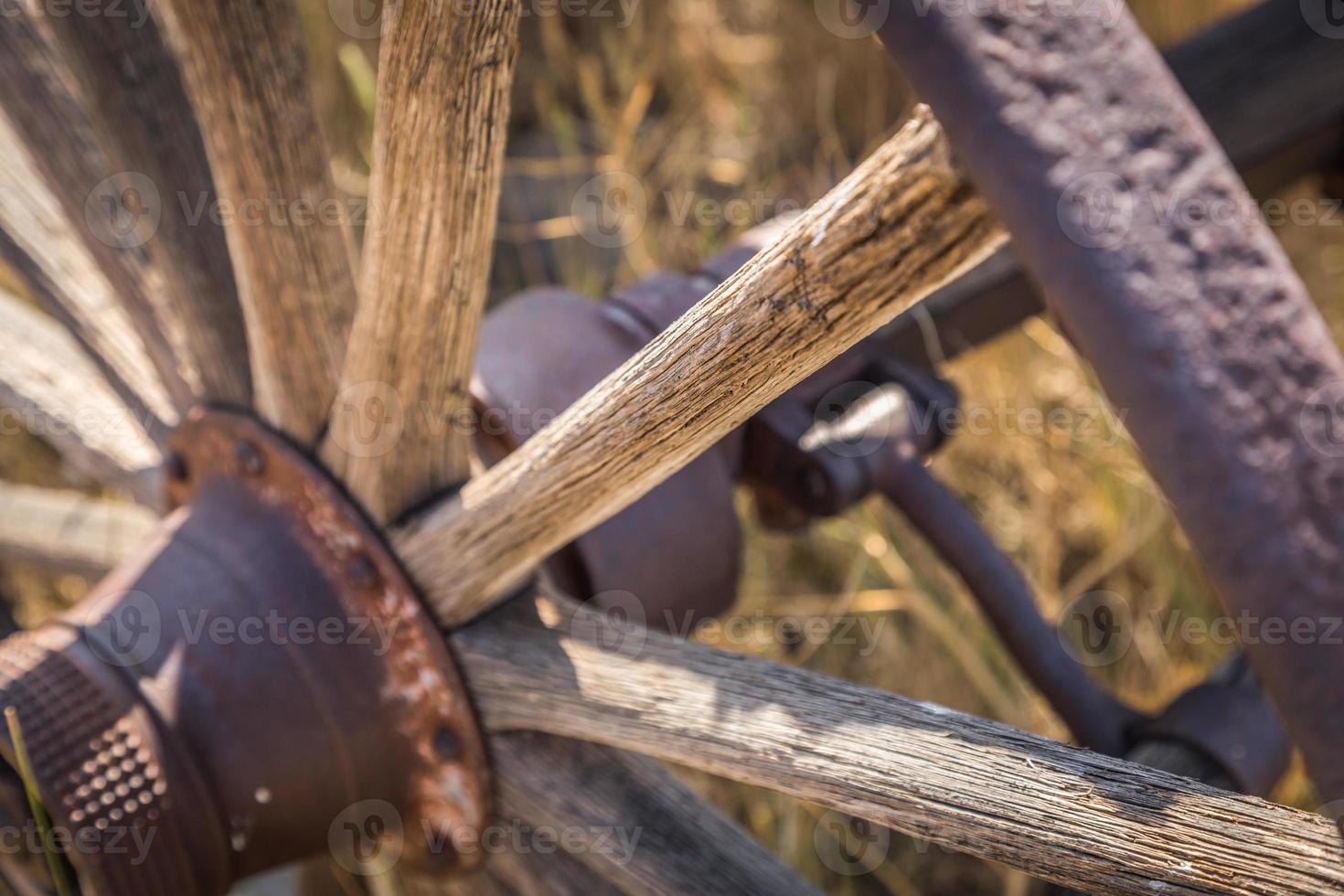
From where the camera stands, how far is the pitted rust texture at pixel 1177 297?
0.45 m

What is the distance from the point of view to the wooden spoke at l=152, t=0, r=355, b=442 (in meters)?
0.81

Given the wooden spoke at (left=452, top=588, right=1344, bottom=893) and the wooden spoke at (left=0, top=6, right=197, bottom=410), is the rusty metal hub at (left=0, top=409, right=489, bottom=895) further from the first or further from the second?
the wooden spoke at (left=0, top=6, right=197, bottom=410)

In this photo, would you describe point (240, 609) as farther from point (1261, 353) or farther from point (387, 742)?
point (1261, 353)

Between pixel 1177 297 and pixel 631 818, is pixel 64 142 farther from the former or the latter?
pixel 1177 297

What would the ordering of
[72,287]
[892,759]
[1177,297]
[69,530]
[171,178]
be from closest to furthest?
[1177,297]
[892,759]
[171,178]
[72,287]
[69,530]

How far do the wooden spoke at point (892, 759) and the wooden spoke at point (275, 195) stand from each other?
0.28 m

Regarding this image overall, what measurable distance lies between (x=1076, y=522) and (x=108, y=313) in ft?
5.50

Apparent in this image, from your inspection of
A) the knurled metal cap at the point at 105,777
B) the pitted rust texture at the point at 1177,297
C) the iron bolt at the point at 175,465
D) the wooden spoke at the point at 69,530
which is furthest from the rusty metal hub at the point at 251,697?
the pitted rust texture at the point at 1177,297

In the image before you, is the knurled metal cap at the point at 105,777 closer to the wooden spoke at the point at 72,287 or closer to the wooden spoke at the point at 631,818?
the wooden spoke at the point at 631,818

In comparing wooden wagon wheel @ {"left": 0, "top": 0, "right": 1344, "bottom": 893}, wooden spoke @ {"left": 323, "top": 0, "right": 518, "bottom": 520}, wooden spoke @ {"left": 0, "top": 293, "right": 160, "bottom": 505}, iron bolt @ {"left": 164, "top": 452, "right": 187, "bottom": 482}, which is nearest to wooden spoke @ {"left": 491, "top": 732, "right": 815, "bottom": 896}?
wooden wagon wheel @ {"left": 0, "top": 0, "right": 1344, "bottom": 893}

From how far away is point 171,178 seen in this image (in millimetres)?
1049

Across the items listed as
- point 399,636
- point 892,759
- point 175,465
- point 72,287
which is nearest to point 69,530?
point 72,287

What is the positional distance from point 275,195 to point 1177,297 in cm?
68

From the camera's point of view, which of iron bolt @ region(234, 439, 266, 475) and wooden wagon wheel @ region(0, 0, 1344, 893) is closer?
wooden wagon wheel @ region(0, 0, 1344, 893)
